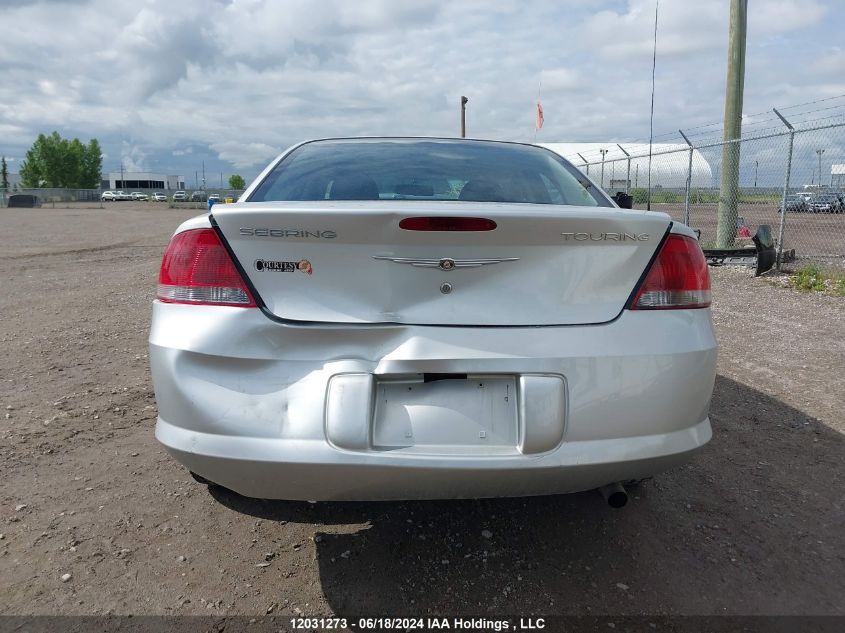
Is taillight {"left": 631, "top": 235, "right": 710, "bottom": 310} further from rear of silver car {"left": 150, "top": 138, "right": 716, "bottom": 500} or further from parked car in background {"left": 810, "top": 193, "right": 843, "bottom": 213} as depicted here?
parked car in background {"left": 810, "top": 193, "right": 843, "bottom": 213}

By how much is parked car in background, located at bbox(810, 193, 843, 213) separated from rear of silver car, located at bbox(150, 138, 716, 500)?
10.8m

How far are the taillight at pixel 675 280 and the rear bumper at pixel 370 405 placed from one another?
0.23 ft

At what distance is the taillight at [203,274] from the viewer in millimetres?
1937

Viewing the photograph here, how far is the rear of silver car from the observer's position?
1821 millimetres

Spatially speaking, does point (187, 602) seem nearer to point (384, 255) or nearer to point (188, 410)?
point (188, 410)

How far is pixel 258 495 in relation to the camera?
1.98 meters

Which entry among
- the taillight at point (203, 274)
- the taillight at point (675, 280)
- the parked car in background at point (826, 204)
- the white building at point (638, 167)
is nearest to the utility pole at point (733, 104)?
the parked car in background at point (826, 204)

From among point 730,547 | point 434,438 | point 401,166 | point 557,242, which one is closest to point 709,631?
point 730,547

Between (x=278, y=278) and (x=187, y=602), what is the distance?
44.1 inches

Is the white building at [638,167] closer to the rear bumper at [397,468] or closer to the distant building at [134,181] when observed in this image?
the rear bumper at [397,468]

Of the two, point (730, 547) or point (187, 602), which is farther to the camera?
point (730, 547)

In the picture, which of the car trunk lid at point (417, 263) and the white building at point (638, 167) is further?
the white building at point (638, 167)

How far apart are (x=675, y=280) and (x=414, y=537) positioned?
137cm

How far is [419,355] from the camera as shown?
1.83 m
